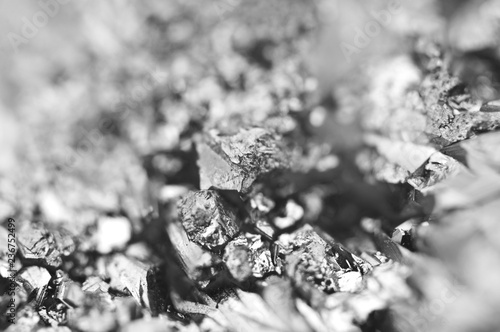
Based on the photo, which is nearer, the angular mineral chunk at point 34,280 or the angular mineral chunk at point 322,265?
the angular mineral chunk at point 322,265

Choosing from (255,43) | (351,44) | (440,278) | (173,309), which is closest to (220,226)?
(173,309)

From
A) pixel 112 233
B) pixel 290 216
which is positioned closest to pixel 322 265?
pixel 290 216

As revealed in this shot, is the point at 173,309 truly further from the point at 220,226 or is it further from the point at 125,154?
the point at 125,154

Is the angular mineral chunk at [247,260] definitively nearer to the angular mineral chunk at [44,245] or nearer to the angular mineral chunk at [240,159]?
the angular mineral chunk at [240,159]

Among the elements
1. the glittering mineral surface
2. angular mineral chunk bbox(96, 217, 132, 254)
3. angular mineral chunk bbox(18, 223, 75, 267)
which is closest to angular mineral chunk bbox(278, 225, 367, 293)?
the glittering mineral surface

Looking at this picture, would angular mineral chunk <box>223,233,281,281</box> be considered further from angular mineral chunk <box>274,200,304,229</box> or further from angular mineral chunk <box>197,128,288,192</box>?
angular mineral chunk <box>197,128,288,192</box>

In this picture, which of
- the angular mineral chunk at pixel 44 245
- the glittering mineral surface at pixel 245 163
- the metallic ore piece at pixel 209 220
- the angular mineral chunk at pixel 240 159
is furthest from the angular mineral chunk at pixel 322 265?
the angular mineral chunk at pixel 44 245
